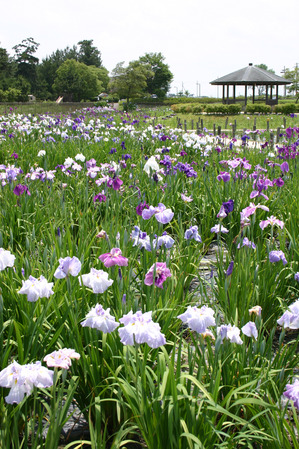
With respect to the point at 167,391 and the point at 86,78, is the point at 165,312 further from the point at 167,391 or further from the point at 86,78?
the point at 86,78

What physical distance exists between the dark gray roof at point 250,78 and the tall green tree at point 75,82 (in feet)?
117

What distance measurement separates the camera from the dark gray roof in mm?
34469

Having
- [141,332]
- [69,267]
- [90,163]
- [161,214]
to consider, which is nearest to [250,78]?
[90,163]

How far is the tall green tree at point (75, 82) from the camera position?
66000mm

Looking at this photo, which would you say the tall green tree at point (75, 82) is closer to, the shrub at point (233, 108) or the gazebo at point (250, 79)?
the gazebo at point (250, 79)

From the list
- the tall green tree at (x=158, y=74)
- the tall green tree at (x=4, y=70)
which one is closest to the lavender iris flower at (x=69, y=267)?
the tall green tree at (x=4, y=70)

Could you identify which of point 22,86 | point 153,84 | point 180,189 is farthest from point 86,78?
point 180,189

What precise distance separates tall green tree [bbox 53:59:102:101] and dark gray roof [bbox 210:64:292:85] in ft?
117

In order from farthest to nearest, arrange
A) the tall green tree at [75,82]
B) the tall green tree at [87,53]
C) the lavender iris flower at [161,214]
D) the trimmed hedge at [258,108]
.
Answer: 1. the tall green tree at [87,53]
2. the tall green tree at [75,82]
3. the trimmed hedge at [258,108]
4. the lavender iris flower at [161,214]

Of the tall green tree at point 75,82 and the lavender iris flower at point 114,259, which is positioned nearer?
the lavender iris flower at point 114,259

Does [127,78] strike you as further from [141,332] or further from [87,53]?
[87,53]

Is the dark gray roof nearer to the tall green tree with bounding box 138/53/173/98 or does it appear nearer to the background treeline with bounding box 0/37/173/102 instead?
the background treeline with bounding box 0/37/173/102

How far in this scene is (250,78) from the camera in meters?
34.6

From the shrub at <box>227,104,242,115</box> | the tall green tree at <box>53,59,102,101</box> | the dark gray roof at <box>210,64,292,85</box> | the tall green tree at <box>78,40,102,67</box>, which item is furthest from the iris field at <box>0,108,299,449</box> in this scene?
the tall green tree at <box>78,40,102,67</box>
